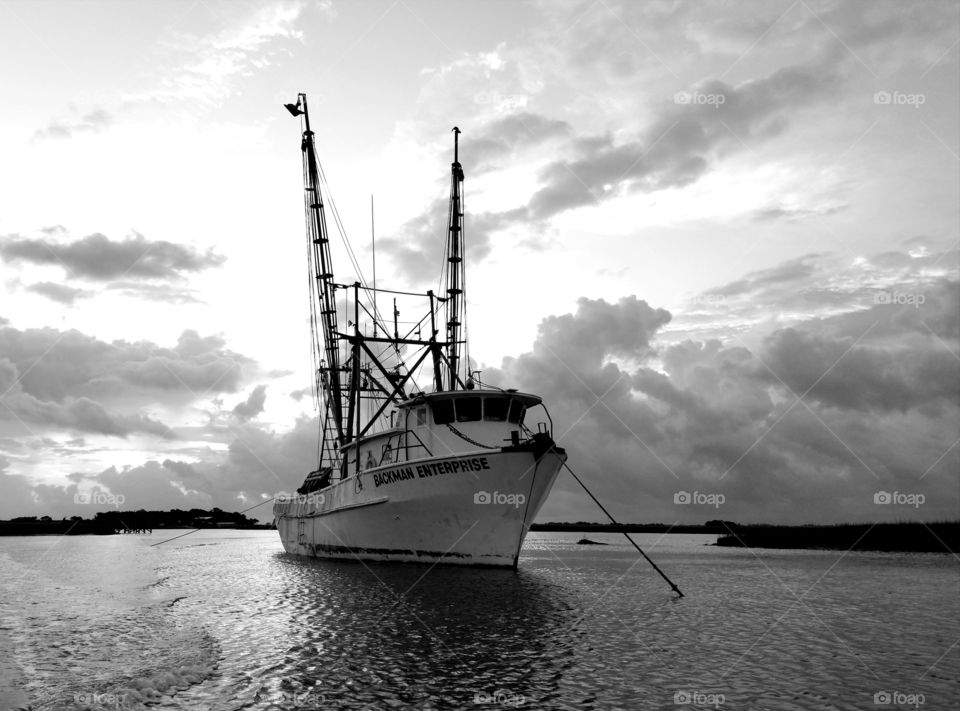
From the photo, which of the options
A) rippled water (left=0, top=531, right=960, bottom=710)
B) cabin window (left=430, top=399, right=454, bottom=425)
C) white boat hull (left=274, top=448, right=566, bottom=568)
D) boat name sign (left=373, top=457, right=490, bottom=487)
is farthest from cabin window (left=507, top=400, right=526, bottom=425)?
rippled water (left=0, top=531, right=960, bottom=710)

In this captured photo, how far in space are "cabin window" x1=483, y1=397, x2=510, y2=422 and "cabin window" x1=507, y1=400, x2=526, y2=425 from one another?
1.07 feet

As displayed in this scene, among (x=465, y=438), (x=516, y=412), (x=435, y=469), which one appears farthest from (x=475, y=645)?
(x=516, y=412)

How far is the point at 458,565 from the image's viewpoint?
30.0 meters

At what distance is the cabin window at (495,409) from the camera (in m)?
32.2

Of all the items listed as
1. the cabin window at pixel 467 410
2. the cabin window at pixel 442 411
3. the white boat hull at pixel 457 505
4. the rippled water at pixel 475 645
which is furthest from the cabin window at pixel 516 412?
the rippled water at pixel 475 645

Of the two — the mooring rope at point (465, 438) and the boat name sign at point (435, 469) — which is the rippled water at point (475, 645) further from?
the mooring rope at point (465, 438)

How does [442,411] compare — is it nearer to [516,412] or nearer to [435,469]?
[516,412]

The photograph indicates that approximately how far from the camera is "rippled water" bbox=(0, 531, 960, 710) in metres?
10.7

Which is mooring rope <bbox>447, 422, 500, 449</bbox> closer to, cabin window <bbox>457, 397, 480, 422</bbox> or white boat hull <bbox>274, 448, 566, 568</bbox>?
white boat hull <bbox>274, 448, 566, 568</bbox>

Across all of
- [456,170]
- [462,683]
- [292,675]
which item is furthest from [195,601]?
[456,170]

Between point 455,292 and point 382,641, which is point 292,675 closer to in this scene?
A: point 382,641

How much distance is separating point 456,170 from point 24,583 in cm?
3491

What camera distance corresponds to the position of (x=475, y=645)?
558 inches

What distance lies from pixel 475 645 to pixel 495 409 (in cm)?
1858
